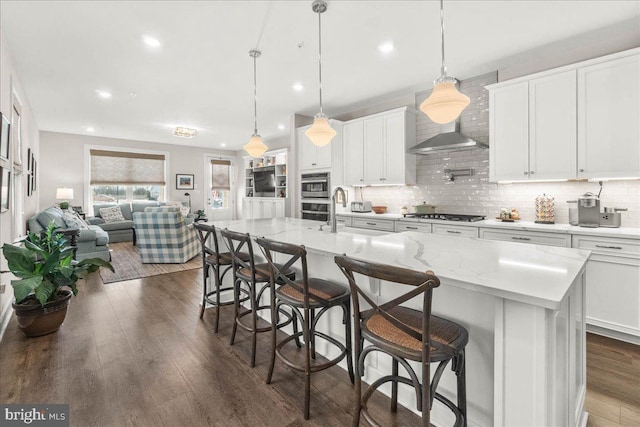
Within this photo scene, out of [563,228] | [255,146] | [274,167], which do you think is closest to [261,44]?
[255,146]

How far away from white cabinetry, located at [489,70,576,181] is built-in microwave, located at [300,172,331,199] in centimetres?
246

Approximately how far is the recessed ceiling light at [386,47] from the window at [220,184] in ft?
25.3

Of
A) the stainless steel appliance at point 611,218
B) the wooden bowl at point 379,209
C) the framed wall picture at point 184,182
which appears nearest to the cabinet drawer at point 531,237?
the stainless steel appliance at point 611,218

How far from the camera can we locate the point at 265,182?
738 cm

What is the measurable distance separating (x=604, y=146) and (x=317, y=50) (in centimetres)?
284

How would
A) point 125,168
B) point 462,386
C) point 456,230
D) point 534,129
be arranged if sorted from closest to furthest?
point 462,386 → point 534,129 → point 456,230 → point 125,168

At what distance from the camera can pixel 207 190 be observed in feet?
31.5

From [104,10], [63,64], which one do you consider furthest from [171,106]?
[104,10]

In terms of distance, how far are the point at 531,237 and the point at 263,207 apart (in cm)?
543

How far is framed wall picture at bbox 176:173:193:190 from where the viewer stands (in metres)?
9.05

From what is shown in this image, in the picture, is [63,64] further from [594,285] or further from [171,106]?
[594,285]

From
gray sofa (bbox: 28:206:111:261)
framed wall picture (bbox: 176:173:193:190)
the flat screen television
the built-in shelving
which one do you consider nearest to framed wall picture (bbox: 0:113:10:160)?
gray sofa (bbox: 28:206:111:261)

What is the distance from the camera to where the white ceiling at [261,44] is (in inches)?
99.1

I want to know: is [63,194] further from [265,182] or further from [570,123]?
[570,123]
